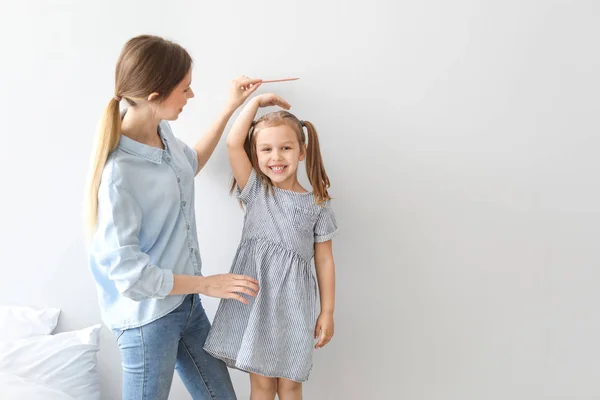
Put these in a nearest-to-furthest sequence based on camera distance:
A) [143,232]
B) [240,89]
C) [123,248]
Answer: [123,248], [143,232], [240,89]

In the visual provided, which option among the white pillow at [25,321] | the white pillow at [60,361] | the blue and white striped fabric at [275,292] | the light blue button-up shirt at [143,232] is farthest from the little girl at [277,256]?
the white pillow at [25,321]

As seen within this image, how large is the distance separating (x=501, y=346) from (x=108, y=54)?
1.33 m

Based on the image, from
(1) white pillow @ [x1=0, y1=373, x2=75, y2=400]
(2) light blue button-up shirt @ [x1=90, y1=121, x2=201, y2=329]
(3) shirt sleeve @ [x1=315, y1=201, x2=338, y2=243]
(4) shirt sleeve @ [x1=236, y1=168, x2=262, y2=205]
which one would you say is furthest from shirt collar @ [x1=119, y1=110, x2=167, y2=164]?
(1) white pillow @ [x1=0, y1=373, x2=75, y2=400]

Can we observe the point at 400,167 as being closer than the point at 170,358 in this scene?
No

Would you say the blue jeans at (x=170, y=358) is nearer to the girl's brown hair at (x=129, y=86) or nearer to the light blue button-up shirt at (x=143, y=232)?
the light blue button-up shirt at (x=143, y=232)

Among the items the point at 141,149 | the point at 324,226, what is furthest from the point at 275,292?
the point at 141,149

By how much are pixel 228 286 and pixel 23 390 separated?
57 cm

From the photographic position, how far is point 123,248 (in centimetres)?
118

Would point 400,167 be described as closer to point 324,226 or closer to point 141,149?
point 324,226

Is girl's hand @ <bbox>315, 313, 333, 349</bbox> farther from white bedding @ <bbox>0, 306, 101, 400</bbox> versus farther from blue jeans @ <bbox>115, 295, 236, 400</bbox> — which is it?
white bedding @ <bbox>0, 306, 101, 400</bbox>

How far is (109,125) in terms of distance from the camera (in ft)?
3.98

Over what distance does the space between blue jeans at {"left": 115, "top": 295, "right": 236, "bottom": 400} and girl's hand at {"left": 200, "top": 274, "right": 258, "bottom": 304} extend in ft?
0.31

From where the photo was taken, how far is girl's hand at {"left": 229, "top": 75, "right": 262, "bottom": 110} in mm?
1507

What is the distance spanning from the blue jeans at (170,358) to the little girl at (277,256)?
0.05 m
